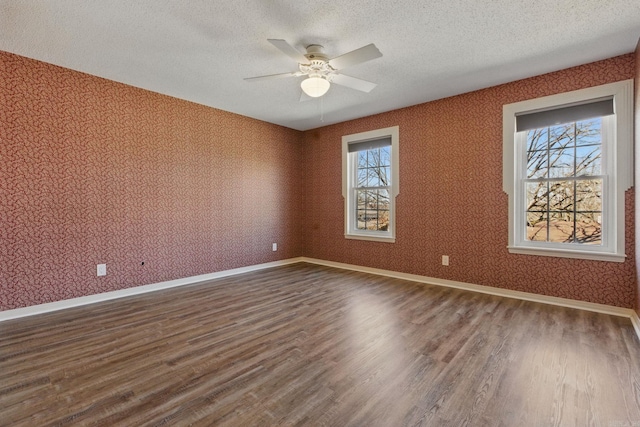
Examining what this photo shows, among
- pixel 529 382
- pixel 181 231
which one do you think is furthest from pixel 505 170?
pixel 181 231

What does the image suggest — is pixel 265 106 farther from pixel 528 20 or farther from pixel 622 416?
pixel 622 416

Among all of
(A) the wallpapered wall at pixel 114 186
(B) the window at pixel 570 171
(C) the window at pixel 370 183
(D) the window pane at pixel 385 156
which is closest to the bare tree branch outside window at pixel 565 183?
(B) the window at pixel 570 171

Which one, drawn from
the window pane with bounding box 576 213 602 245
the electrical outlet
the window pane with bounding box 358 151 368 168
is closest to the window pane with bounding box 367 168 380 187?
the window pane with bounding box 358 151 368 168

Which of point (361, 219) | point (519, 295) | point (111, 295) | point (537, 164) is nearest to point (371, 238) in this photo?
point (361, 219)

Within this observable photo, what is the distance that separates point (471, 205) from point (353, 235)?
191cm

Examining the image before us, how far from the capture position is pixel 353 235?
503 cm

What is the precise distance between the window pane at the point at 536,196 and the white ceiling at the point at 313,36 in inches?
48.7

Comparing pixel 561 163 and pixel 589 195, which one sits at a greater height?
pixel 561 163

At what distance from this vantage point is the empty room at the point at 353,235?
5.72 ft

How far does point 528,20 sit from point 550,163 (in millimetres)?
1695

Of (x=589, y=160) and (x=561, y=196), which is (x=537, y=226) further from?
(x=589, y=160)

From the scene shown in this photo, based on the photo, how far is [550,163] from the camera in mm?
3324

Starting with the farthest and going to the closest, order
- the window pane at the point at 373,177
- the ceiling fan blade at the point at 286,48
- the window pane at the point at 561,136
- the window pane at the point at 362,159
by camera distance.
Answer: the window pane at the point at 362,159, the window pane at the point at 373,177, the window pane at the point at 561,136, the ceiling fan blade at the point at 286,48

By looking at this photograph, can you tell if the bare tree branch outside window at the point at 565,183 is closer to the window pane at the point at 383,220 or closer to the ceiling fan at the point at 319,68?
the window pane at the point at 383,220
